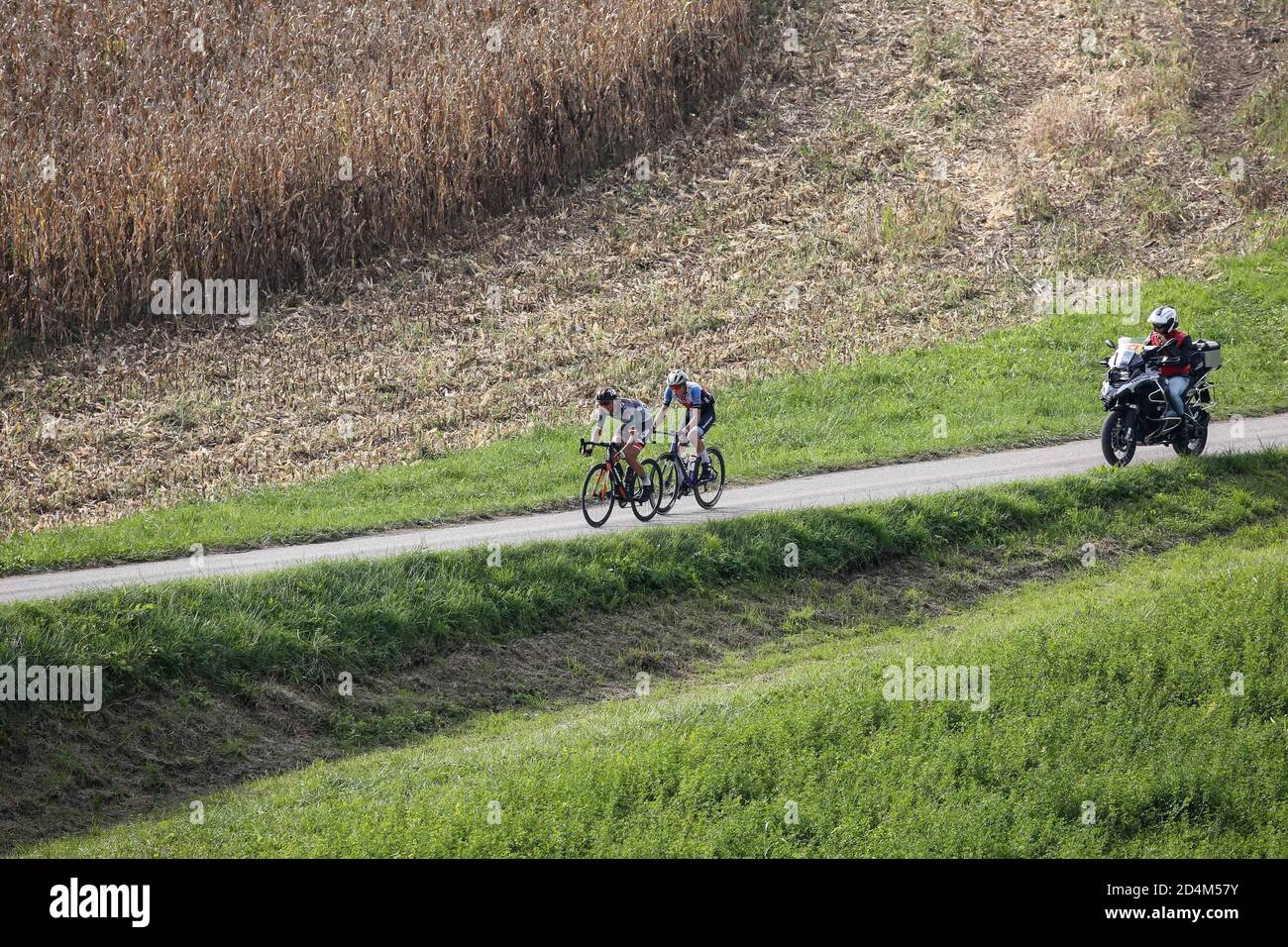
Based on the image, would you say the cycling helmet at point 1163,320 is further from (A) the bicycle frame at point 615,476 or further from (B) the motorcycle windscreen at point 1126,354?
(A) the bicycle frame at point 615,476

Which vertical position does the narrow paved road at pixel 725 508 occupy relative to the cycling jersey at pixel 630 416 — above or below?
below

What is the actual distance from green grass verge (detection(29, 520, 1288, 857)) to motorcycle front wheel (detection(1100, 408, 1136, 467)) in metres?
6.15

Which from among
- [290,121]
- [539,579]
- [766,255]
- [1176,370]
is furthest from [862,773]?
[290,121]

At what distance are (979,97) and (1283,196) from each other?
9.61 meters

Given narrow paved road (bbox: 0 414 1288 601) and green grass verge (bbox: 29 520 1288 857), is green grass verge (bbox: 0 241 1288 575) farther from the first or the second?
green grass verge (bbox: 29 520 1288 857)

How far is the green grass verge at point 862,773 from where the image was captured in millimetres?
11406

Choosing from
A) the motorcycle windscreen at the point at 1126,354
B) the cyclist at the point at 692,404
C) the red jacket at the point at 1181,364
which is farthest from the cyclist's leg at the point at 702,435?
the red jacket at the point at 1181,364

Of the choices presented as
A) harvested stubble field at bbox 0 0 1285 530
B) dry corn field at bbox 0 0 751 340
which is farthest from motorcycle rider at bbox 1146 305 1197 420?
dry corn field at bbox 0 0 751 340

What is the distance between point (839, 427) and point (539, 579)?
30.1 feet

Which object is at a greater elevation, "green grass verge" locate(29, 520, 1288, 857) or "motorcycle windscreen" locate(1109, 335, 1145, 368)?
"motorcycle windscreen" locate(1109, 335, 1145, 368)

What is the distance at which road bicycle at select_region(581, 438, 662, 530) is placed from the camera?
61.1 ft

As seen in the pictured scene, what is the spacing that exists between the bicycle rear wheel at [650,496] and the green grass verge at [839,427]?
74.7 inches

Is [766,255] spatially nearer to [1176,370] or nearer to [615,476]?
[1176,370]
